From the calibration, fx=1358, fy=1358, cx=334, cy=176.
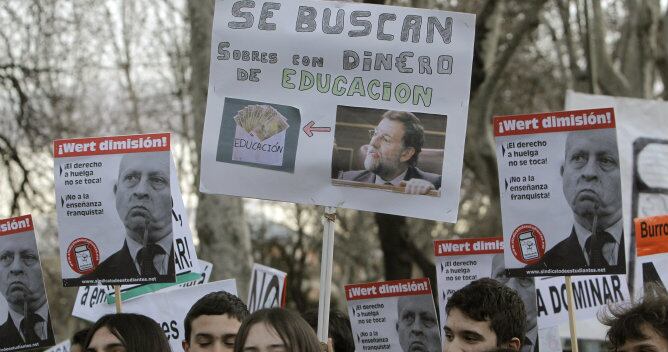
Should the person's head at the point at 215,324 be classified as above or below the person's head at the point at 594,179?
below

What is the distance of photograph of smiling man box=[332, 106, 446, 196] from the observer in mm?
5715

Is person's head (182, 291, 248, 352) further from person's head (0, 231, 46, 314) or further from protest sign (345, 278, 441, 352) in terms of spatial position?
person's head (0, 231, 46, 314)

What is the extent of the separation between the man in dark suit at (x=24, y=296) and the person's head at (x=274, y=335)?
1.92m

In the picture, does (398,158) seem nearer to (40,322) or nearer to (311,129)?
(311,129)

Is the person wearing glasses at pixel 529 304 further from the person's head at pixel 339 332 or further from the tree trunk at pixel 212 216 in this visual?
the tree trunk at pixel 212 216

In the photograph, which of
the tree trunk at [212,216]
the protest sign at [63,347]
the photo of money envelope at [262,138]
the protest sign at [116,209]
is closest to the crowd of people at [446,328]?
the protest sign at [116,209]

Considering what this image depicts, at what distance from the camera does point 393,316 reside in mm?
6352

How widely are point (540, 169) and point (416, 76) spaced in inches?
26.2

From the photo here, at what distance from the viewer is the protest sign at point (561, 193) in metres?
5.57

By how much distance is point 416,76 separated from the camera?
5.83 meters

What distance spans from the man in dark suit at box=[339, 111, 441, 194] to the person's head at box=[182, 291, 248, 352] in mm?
759

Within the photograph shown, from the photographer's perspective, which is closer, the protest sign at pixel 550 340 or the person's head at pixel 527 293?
the person's head at pixel 527 293

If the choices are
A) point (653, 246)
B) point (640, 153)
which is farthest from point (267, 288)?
Answer: point (640, 153)

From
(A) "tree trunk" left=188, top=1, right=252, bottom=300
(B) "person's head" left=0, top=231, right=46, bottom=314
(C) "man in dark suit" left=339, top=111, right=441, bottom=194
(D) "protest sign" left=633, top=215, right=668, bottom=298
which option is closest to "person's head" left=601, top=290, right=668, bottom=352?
(C) "man in dark suit" left=339, top=111, right=441, bottom=194
